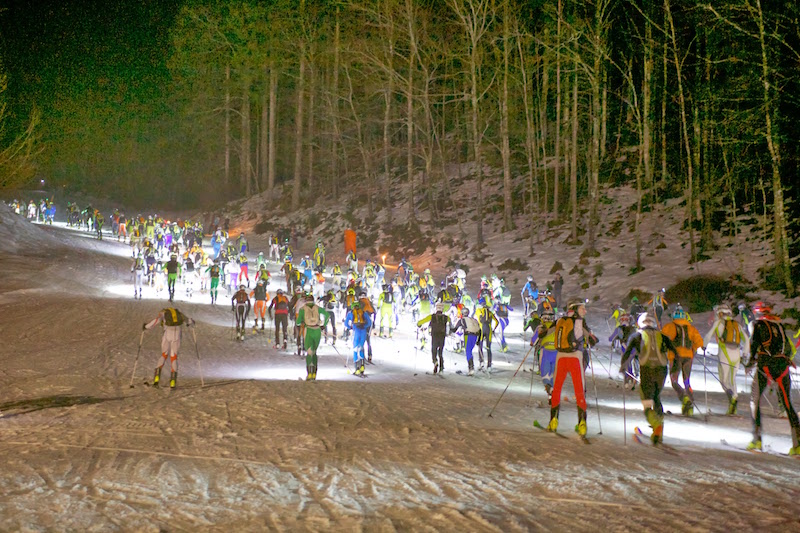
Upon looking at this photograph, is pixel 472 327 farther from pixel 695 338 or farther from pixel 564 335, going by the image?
pixel 564 335

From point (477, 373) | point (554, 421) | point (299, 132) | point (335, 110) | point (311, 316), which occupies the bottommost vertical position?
point (477, 373)

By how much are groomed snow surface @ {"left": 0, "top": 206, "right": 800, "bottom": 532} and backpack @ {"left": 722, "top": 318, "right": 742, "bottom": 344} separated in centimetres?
140

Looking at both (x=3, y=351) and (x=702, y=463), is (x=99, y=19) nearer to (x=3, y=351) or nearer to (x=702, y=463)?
(x=3, y=351)

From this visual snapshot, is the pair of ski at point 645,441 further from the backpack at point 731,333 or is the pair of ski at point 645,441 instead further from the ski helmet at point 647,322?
the backpack at point 731,333

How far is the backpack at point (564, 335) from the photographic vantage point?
11.4 meters

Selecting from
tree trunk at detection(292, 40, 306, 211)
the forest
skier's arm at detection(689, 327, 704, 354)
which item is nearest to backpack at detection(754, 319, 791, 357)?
skier's arm at detection(689, 327, 704, 354)

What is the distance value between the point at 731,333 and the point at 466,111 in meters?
42.9

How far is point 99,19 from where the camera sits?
103 metres

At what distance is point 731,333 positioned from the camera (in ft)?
47.6

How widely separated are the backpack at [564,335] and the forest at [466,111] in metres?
14.4

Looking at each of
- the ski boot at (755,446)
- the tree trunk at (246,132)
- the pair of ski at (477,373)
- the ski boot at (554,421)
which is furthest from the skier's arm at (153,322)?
the tree trunk at (246,132)

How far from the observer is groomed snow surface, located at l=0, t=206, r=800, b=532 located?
7.31 meters

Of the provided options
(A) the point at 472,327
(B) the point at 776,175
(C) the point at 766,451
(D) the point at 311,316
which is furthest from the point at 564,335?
(B) the point at 776,175

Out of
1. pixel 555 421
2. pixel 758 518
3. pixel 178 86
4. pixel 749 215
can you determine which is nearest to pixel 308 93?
pixel 178 86
